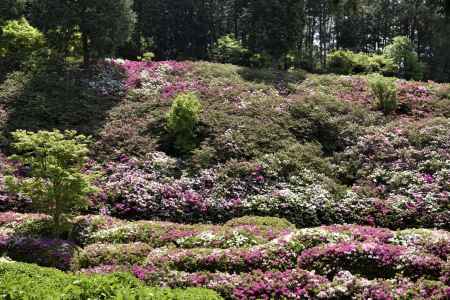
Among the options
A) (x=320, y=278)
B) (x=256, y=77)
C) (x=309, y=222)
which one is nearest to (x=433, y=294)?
(x=320, y=278)

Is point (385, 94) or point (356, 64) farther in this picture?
point (356, 64)

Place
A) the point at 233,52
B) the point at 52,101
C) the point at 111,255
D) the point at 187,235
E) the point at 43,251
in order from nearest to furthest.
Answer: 1. the point at 111,255
2. the point at 43,251
3. the point at 187,235
4. the point at 52,101
5. the point at 233,52

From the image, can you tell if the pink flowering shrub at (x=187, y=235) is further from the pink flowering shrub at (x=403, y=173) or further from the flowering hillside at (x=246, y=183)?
the pink flowering shrub at (x=403, y=173)

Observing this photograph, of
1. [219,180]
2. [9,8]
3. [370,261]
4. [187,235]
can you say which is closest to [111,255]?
[187,235]

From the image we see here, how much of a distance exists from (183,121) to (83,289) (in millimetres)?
15454

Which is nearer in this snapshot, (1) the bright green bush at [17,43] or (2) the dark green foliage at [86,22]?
(2) the dark green foliage at [86,22]

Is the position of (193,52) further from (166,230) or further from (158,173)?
(166,230)

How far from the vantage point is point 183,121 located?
25234mm

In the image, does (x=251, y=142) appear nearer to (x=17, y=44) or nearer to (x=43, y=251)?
(x=43, y=251)

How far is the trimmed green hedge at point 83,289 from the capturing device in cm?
1014

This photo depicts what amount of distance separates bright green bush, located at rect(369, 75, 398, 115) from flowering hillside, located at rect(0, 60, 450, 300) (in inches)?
6.7

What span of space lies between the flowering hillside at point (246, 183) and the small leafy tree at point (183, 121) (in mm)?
157

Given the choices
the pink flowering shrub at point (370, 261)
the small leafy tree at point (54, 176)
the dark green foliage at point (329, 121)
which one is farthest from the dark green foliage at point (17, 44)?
the pink flowering shrub at point (370, 261)

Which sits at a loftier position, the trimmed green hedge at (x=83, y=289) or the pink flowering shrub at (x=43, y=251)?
the trimmed green hedge at (x=83, y=289)
